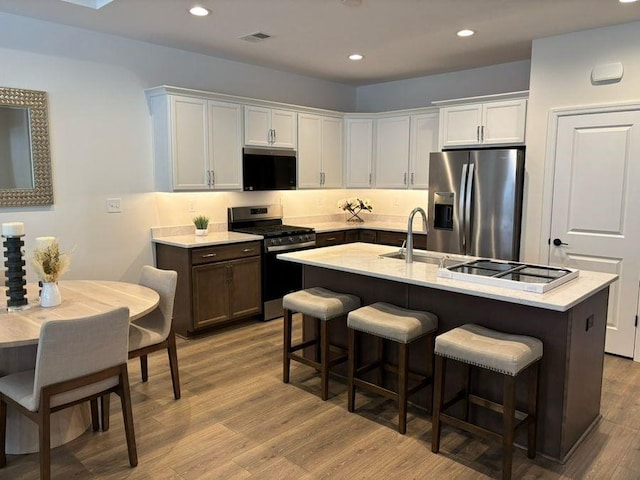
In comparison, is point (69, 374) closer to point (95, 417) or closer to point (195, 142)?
point (95, 417)

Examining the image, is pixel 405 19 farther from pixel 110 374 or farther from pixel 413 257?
pixel 110 374

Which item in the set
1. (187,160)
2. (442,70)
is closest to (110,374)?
(187,160)

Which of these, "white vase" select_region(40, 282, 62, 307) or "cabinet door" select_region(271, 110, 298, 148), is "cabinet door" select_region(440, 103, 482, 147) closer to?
"cabinet door" select_region(271, 110, 298, 148)

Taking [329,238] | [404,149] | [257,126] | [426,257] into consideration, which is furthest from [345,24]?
[329,238]

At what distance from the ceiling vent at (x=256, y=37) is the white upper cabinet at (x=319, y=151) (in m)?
1.34

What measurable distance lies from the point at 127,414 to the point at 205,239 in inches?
92.3

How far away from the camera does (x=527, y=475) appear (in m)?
2.47

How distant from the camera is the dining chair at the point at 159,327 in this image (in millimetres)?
3041

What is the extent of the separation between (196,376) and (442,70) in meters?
4.33

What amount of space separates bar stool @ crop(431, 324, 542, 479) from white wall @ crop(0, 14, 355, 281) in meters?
3.22

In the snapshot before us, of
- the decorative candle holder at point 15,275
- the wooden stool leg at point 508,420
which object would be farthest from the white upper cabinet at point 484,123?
the decorative candle holder at point 15,275

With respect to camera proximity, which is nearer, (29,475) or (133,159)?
(29,475)

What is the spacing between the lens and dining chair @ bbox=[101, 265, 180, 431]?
304 centimetres

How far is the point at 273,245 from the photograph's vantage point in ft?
16.5
